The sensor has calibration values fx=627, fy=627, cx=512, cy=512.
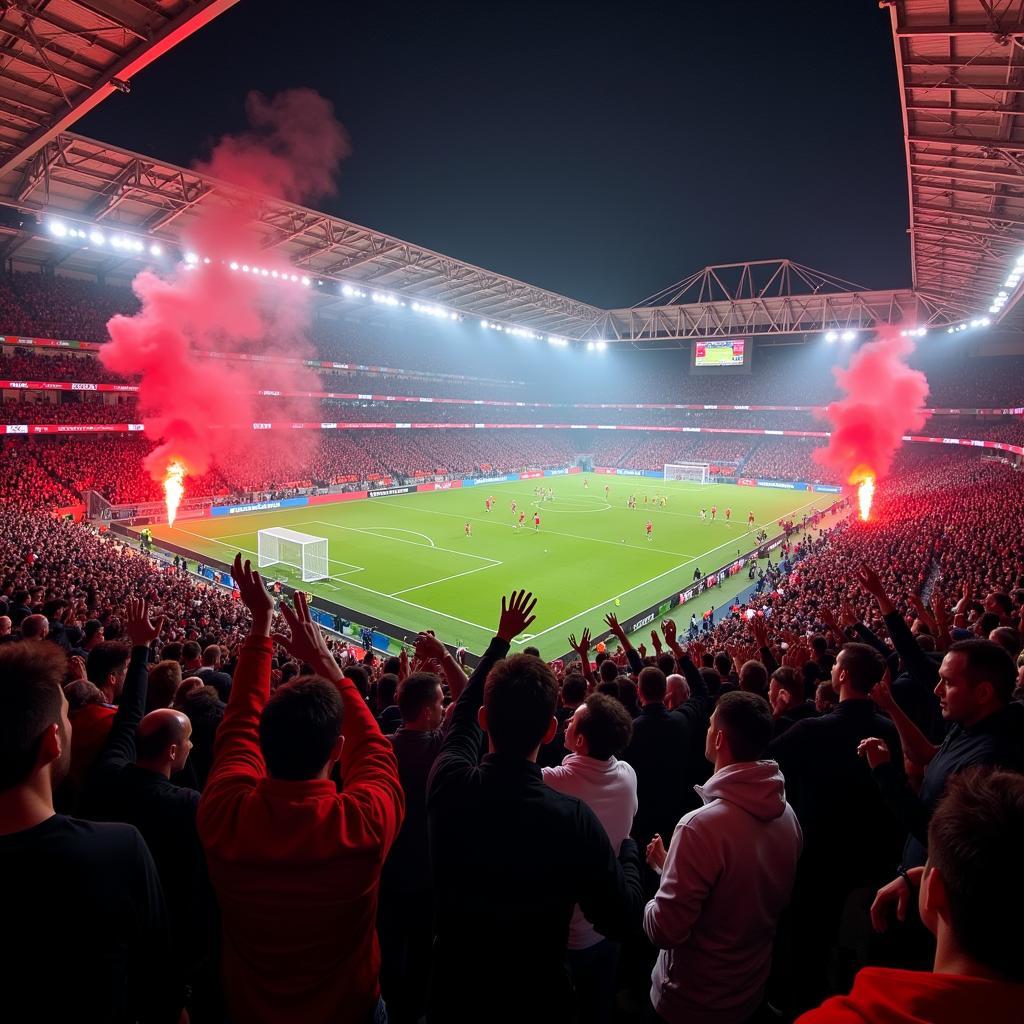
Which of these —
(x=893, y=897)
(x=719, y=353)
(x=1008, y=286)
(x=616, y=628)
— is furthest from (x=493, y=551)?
(x=719, y=353)

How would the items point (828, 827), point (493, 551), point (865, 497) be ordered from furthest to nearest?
1. point (865, 497)
2. point (493, 551)
3. point (828, 827)

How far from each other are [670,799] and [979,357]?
73539mm

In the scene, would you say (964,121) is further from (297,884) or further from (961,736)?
(297,884)

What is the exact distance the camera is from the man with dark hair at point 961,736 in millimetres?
3053

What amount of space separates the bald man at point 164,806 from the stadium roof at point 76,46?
1987cm

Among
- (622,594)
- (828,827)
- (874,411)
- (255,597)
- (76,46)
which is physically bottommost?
(622,594)

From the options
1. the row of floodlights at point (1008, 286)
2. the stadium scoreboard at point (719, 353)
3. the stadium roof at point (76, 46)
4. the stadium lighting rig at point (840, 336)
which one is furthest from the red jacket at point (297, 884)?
the stadium scoreboard at point (719, 353)

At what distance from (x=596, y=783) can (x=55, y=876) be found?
7.14 feet

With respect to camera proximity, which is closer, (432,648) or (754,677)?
(432,648)

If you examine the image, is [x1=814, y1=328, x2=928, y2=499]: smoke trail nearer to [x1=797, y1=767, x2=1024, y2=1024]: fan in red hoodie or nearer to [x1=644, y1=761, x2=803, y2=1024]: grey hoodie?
[x1=644, y1=761, x2=803, y2=1024]: grey hoodie

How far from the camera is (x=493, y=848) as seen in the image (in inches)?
88.1

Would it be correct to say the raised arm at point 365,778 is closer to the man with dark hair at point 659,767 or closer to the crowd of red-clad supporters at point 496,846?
the crowd of red-clad supporters at point 496,846

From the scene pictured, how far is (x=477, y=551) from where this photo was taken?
3444 centimetres

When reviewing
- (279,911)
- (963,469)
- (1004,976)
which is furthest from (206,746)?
(963,469)
